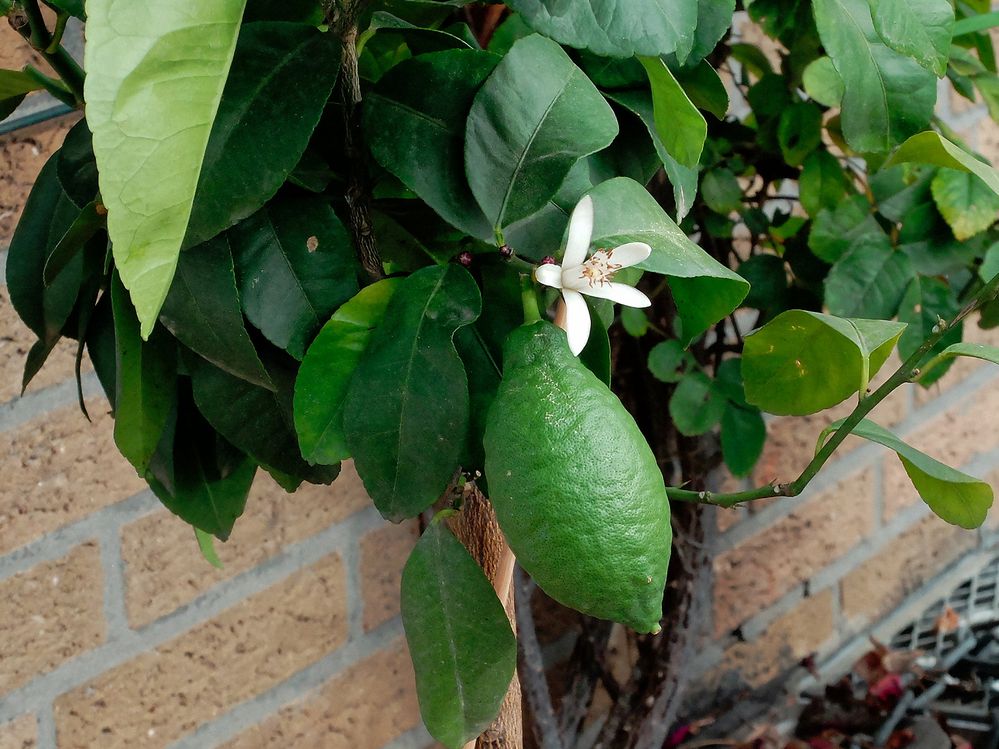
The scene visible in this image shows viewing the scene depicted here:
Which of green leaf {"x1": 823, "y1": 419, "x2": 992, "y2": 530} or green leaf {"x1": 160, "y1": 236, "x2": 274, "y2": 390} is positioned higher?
green leaf {"x1": 160, "y1": 236, "x2": 274, "y2": 390}

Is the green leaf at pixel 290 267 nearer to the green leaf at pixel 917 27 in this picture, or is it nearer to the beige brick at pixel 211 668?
the green leaf at pixel 917 27

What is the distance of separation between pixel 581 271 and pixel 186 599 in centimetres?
53

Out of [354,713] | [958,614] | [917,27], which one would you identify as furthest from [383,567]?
[958,614]

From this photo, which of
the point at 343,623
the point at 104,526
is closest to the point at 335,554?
the point at 343,623

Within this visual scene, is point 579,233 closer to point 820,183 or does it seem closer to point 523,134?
point 523,134

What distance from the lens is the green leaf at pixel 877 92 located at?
1.30ft

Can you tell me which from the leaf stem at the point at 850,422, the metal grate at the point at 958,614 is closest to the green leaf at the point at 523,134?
the leaf stem at the point at 850,422

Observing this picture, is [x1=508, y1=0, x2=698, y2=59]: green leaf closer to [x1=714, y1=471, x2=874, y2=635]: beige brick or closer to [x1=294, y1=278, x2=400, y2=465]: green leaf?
[x1=294, y1=278, x2=400, y2=465]: green leaf

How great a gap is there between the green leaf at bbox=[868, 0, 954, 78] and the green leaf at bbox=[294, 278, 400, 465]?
0.59 ft

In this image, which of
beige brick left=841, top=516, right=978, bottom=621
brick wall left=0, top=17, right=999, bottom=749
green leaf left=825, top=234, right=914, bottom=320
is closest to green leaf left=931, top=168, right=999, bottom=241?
green leaf left=825, top=234, right=914, bottom=320

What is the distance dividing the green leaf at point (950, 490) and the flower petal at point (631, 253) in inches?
4.8

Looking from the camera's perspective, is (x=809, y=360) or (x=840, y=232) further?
(x=840, y=232)

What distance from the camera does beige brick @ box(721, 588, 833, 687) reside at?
112cm

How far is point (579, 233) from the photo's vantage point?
287 mm
